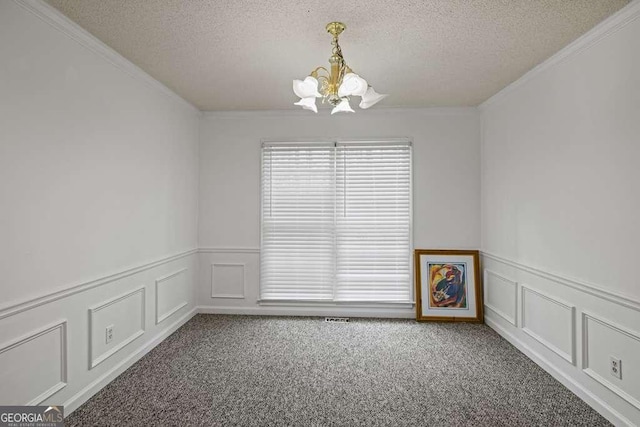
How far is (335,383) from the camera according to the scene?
8.55 feet

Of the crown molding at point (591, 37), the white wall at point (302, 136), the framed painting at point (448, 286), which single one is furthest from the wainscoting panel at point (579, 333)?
the crown molding at point (591, 37)

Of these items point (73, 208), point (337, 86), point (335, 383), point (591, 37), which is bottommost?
point (335, 383)

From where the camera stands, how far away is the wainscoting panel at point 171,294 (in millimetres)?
3396

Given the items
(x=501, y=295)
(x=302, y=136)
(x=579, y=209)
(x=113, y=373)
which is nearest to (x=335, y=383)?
(x=113, y=373)

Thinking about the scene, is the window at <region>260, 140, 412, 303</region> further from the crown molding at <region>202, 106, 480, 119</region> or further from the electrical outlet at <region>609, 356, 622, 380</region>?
the electrical outlet at <region>609, 356, 622, 380</region>

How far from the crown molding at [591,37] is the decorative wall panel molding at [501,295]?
197 centimetres

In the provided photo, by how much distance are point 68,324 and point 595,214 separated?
3663 millimetres

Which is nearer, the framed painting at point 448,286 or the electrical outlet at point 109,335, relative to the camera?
the electrical outlet at point 109,335

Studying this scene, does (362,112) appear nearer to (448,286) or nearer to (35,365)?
(448,286)

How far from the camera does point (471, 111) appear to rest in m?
4.05

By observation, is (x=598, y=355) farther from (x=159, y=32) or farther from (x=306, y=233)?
(x=159, y=32)

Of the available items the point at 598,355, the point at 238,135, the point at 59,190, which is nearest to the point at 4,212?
the point at 59,190

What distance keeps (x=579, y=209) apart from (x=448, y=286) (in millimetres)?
1836

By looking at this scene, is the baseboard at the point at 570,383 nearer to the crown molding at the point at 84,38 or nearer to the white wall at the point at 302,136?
the white wall at the point at 302,136
